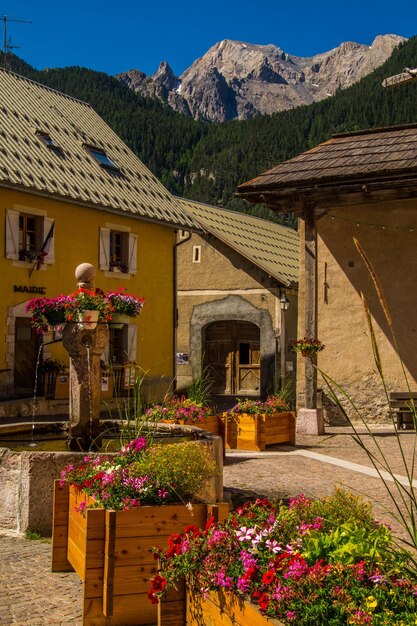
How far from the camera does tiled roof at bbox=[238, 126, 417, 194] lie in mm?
14180

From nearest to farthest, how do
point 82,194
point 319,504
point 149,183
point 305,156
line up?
point 319,504, point 305,156, point 82,194, point 149,183

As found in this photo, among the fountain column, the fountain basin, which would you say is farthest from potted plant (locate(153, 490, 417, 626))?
the fountain column

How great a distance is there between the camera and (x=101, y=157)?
2170 cm

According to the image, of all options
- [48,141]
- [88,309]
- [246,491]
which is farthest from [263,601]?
[48,141]

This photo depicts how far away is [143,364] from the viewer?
821 inches

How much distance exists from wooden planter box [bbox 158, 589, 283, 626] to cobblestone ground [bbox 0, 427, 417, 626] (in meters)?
0.68

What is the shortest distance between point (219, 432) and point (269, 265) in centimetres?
1295

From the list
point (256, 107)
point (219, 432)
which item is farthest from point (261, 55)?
point (219, 432)

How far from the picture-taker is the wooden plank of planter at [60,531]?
5.53 meters

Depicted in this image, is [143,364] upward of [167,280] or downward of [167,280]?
downward

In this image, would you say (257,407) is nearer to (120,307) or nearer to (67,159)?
(120,307)

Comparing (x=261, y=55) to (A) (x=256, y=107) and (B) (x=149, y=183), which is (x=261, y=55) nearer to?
(A) (x=256, y=107)

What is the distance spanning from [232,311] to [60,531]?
61.8ft

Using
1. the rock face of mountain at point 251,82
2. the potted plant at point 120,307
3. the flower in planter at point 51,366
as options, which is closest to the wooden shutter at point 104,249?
the flower in planter at point 51,366
